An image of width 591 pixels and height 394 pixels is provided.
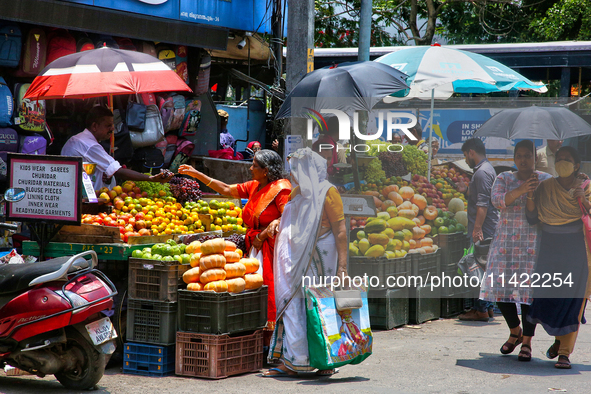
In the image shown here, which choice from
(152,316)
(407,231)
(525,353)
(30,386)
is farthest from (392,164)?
(30,386)

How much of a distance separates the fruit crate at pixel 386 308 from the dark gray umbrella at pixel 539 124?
88.9 inches

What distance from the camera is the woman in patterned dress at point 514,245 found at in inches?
→ 242

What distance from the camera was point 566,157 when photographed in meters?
5.94

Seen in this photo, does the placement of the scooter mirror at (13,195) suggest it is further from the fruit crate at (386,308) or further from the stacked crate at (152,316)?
the fruit crate at (386,308)

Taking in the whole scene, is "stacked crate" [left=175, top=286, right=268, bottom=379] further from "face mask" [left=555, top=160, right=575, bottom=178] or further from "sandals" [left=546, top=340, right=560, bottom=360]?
"face mask" [left=555, top=160, right=575, bottom=178]

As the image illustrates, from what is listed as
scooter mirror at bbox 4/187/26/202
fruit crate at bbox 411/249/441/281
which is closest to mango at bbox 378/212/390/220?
fruit crate at bbox 411/249/441/281

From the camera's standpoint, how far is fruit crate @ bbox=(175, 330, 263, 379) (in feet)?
18.1

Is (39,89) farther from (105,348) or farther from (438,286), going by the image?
(438,286)

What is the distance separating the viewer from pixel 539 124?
6121 mm

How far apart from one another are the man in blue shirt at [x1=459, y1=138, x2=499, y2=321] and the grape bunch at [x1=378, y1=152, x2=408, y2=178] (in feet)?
2.76

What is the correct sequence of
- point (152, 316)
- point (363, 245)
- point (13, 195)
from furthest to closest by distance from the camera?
1. point (363, 245)
2. point (152, 316)
3. point (13, 195)

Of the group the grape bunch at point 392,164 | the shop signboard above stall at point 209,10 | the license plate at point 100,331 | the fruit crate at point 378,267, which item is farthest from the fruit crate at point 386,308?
the shop signboard above stall at point 209,10

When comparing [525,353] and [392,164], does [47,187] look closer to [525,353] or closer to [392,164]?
[392,164]

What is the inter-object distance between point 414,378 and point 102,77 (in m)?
4.32
